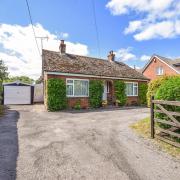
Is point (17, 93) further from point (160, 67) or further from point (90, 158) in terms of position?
point (160, 67)

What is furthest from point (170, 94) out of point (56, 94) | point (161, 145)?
point (56, 94)

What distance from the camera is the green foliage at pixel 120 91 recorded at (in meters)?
21.0

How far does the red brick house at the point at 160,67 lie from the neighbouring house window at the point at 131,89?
49.6 feet

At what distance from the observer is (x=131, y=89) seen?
22641 millimetres

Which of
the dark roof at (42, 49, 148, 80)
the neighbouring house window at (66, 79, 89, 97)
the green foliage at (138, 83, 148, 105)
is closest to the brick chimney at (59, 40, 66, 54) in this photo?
the dark roof at (42, 49, 148, 80)

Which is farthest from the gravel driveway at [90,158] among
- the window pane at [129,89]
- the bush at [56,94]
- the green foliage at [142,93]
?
the green foliage at [142,93]

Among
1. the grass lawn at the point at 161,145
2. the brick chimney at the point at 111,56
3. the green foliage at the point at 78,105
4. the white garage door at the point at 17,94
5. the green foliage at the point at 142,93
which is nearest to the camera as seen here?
the grass lawn at the point at 161,145

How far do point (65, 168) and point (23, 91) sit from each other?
20689mm

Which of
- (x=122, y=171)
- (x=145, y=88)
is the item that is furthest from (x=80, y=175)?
(x=145, y=88)

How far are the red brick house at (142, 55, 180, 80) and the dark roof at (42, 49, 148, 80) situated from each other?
1430cm

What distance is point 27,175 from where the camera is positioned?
14.7 ft

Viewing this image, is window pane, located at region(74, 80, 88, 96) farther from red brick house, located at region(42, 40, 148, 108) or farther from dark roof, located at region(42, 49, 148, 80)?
dark roof, located at region(42, 49, 148, 80)

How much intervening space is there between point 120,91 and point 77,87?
5.47 metres

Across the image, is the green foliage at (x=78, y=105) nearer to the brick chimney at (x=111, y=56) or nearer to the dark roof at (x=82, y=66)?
the dark roof at (x=82, y=66)
